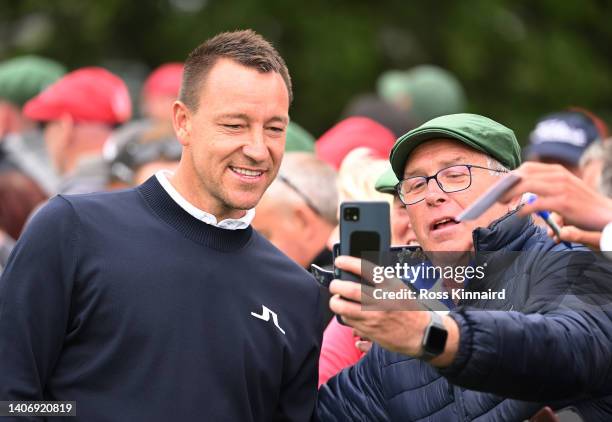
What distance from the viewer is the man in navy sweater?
11.8 feet

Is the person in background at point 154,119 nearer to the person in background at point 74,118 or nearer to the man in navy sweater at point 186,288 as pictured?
the person in background at point 74,118

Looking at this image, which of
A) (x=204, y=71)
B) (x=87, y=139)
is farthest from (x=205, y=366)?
(x=87, y=139)

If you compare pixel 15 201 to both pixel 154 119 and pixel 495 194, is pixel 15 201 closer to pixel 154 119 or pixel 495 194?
pixel 154 119

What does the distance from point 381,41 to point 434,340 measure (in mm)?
11903

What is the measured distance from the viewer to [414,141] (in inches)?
152

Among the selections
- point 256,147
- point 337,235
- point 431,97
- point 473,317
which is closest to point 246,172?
point 256,147

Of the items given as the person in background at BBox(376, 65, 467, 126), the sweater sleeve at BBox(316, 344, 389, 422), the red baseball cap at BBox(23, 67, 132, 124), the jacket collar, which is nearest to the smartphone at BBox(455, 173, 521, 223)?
the jacket collar

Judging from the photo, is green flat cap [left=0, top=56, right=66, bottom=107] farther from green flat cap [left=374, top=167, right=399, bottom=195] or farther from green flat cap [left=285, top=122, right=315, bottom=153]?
green flat cap [left=374, top=167, right=399, bottom=195]

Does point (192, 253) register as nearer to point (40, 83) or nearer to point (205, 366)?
point (205, 366)

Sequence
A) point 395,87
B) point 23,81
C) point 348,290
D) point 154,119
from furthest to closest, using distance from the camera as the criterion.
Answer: point 395,87
point 154,119
point 23,81
point 348,290

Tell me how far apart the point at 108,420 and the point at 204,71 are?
126cm

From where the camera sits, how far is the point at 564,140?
7699 millimetres

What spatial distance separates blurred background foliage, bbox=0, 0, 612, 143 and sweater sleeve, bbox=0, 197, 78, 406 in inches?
396

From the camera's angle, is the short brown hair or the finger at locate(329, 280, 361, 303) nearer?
the finger at locate(329, 280, 361, 303)
